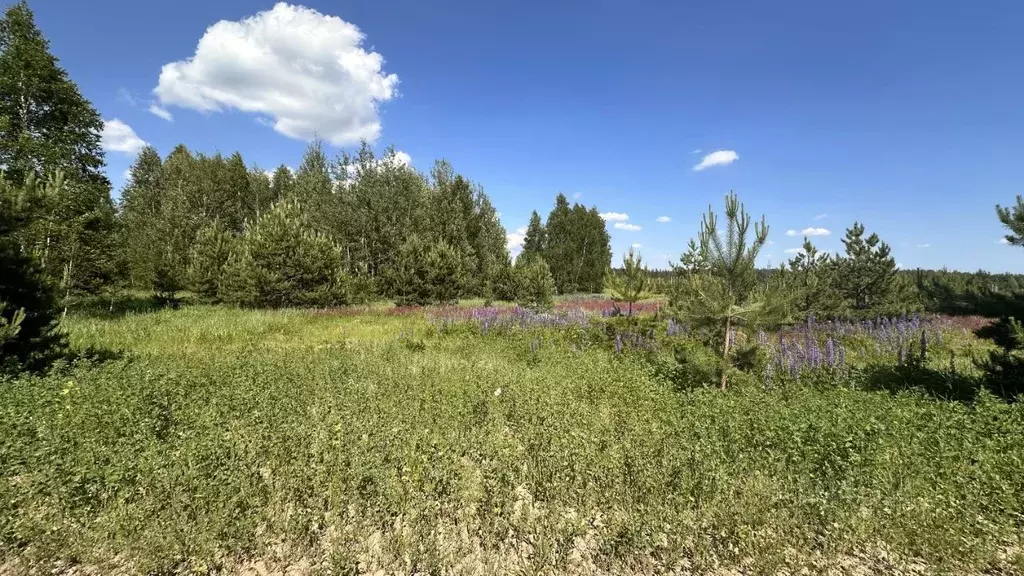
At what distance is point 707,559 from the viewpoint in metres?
3.06

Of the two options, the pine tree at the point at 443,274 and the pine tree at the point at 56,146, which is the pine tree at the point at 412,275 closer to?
the pine tree at the point at 443,274

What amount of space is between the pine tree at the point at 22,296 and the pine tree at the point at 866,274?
2284cm

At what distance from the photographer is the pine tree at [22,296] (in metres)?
6.91

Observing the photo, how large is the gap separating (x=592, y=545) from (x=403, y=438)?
7.67ft

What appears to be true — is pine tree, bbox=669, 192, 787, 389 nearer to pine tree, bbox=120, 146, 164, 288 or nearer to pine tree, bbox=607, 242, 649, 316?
pine tree, bbox=607, 242, 649, 316

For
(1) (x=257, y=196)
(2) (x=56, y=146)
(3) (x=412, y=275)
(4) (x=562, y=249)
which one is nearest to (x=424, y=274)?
(3) (x=412, y=275)

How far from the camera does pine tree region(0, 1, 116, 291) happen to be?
15133 millimetres

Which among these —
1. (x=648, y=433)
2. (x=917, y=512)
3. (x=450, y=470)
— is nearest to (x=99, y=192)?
(x=450, y=470)

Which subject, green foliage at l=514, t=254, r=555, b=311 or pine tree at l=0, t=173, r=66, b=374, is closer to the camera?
pine tree at l=0, t=173, r=66, b=374

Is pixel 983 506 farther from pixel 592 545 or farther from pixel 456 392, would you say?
pixel 456 392

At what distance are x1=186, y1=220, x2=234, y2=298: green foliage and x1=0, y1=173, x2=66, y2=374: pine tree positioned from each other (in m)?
17.0

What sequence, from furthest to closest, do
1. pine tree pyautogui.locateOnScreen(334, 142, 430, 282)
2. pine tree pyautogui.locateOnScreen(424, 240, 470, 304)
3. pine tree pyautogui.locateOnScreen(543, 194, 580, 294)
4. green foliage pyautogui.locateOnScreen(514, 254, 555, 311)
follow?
pine tree pyautogui.locateOnScreen(543, 194, 580, 294)
pine tree pyautogui.locateOnScreen(334, 142, 430, 282)
pine tree pyautogui.locateOnScreen(424, 240, 470, 304)
green foliage pyautogui.locateOnScreen(514, 254, 555, 311)

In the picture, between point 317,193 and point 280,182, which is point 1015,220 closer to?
point 317,193

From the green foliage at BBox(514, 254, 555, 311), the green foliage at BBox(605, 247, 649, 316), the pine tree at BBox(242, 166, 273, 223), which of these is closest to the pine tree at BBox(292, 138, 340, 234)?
the pine tree at BBox(242, 166, 273, 223)
